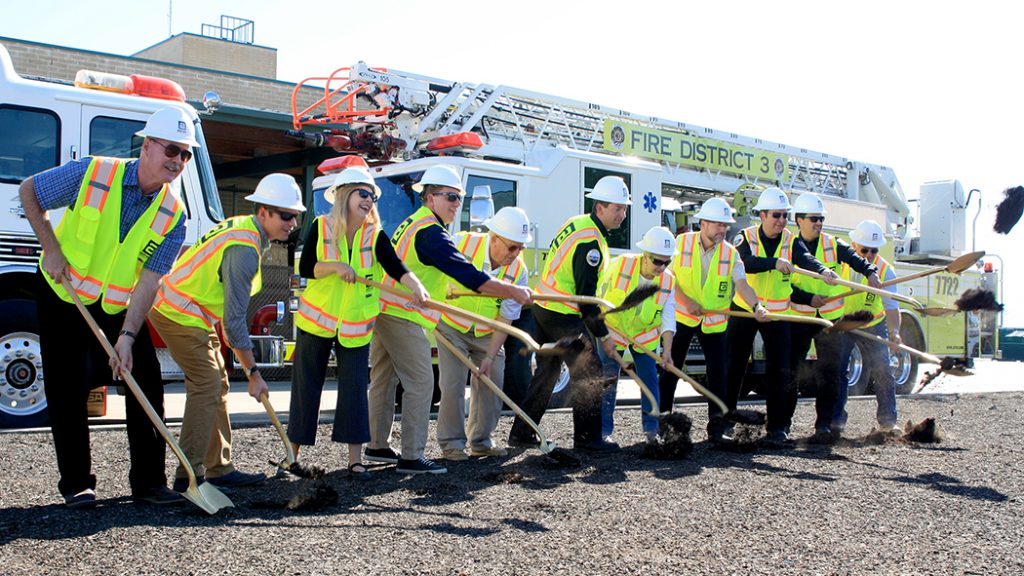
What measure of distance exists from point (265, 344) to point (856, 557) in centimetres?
592

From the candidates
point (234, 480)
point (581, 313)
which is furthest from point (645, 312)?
A: point (234, 480)

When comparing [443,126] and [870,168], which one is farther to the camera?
[870,168]

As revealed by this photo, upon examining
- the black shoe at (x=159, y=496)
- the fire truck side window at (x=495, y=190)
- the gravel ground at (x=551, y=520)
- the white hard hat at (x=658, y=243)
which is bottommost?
the gravel ground at (x=551, y=520)

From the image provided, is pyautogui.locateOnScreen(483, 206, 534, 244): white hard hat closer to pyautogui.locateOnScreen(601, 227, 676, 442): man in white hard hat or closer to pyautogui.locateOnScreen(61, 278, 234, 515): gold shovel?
pyautogui.locateOnScreen(601, 227, 676, 442): man in white hard hat

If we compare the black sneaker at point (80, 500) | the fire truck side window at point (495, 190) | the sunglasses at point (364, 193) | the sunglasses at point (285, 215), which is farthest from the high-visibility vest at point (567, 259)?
the black sneaker at point (80, 500)

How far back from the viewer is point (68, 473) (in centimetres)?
492

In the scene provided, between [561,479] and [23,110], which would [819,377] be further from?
[23,110]

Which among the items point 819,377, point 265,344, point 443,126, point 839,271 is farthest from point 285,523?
point 443,126

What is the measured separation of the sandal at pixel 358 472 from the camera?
6.00 metres

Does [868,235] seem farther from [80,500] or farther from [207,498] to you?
[80,500]

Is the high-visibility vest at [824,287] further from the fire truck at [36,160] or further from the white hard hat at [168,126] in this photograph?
the white hard hat at [168,126]

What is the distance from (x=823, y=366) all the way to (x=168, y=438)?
562 cm

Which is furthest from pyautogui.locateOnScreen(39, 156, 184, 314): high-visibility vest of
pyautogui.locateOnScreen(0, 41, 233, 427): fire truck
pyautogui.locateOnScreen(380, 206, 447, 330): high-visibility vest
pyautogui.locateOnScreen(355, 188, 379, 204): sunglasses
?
pyautogui.locateOnScreen(0, 41, 233, 427): fire truck

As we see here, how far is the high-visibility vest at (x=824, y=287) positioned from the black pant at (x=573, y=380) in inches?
90.6
